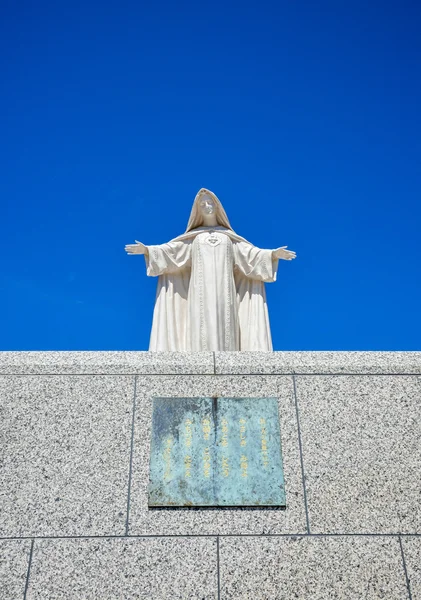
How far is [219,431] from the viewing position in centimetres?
475

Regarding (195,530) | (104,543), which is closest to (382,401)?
(195,530)

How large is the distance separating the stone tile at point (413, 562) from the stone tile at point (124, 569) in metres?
1.48

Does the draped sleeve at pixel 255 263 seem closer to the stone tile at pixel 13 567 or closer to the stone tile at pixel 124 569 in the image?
the stone tile at pixel 124 569

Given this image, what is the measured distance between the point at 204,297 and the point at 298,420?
8.07 feet

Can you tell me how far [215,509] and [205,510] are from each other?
80mm

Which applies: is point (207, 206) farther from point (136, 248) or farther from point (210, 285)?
point (210, 285)

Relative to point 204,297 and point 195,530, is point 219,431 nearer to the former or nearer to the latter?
point 195,530

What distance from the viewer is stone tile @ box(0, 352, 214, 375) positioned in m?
5.08

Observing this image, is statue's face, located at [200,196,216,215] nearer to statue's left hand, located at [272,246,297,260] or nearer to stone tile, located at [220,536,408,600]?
statue's left hand, located at [272,246,297,260]

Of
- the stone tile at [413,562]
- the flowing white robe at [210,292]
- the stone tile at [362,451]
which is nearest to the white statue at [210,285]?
the flowing white robe at [210,292]

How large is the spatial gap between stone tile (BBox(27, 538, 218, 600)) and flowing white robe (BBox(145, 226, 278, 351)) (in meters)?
2.73

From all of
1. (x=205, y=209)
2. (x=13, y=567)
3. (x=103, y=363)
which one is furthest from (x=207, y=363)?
(x=205, y=209)

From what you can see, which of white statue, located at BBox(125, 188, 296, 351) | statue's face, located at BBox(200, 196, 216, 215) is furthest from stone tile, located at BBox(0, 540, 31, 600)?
statue's face, located at BBox(200, 196, 216, 215)

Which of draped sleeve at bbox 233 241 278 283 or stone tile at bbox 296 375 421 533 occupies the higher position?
draped sleeve at bbox 233 241 278 283
